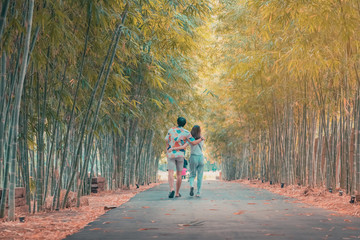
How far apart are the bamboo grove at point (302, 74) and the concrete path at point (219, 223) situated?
2.09 meters

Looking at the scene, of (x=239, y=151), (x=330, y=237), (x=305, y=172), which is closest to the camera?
(x=330, y=237)

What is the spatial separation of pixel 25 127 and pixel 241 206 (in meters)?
3.00

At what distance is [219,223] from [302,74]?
5719 mm

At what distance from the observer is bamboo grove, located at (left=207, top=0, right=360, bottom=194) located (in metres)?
7.12

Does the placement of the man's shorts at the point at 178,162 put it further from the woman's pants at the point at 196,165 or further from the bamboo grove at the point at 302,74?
the bamboo grove at the point at 302,74

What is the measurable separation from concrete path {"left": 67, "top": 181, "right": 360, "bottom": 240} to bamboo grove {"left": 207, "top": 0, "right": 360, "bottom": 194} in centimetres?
209

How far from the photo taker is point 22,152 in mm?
6562

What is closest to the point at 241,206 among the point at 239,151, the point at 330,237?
the point at 330,237

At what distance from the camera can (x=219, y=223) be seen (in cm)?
483

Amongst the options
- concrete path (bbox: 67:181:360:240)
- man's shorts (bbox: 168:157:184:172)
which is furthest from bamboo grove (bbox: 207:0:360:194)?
man's shorts (bbox: 168:157:184:172)

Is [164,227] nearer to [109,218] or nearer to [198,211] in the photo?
[109,218]

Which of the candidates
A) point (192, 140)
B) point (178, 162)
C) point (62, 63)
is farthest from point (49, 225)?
point (192, 140)

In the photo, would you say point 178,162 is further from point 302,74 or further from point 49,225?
point 49,225

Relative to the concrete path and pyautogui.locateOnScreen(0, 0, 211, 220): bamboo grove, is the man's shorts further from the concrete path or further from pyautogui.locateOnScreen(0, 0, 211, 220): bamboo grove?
the concrete path
